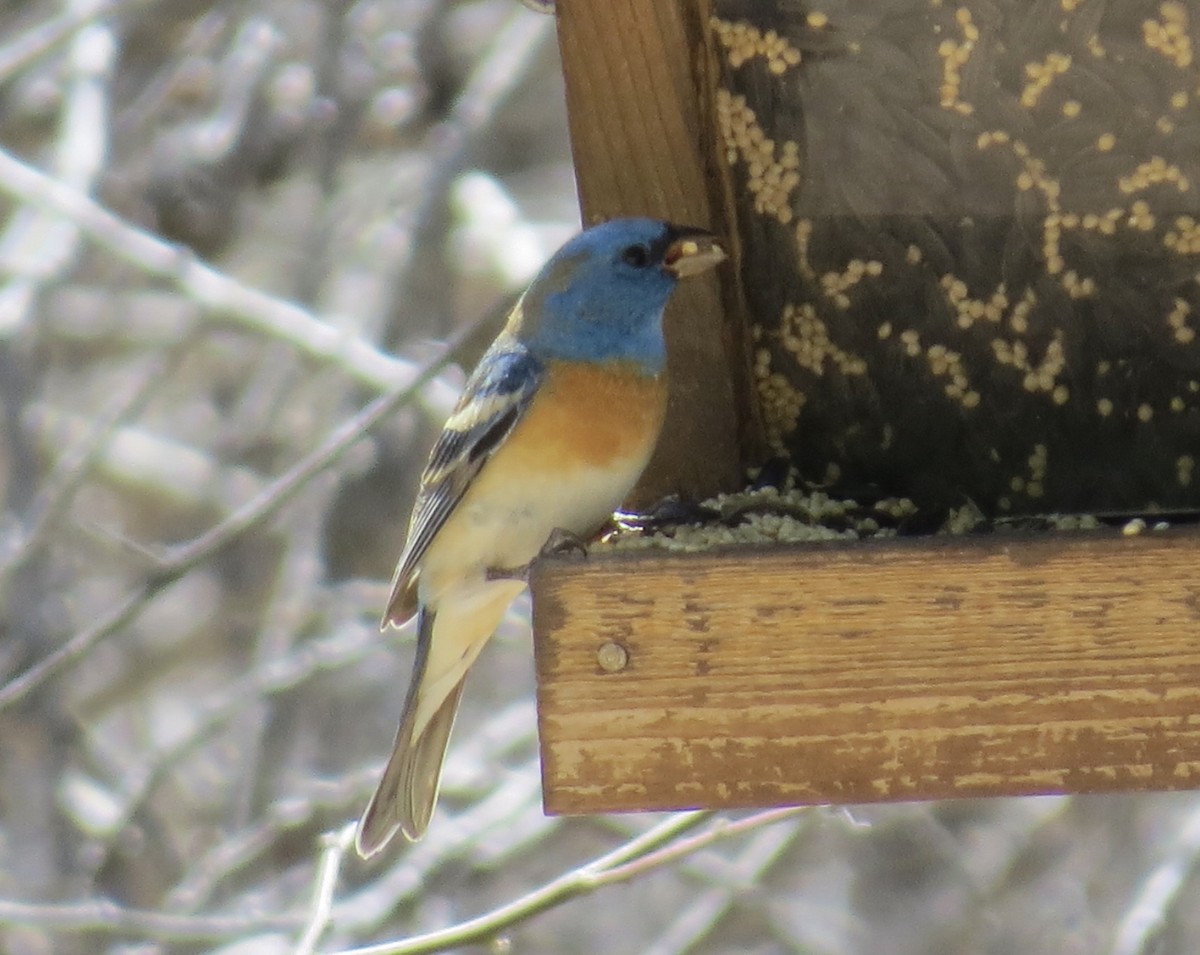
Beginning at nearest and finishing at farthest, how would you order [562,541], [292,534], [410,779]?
[562,541] → [410,779] → [292,534]

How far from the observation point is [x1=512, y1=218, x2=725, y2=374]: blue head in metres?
3.37

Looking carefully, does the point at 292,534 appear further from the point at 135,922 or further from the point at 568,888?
the point at 568,888

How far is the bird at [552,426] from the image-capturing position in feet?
11.3

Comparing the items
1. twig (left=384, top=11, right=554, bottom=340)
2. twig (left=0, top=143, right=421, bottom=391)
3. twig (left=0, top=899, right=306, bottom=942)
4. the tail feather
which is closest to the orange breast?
the tail feather

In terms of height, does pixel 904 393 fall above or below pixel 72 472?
above

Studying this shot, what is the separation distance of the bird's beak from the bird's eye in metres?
0.04

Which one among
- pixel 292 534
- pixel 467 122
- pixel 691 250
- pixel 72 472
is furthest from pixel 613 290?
pixel 292 534

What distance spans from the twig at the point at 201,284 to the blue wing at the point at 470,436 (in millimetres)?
1861

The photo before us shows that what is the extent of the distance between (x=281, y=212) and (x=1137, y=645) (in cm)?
590

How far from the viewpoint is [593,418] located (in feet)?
11.3

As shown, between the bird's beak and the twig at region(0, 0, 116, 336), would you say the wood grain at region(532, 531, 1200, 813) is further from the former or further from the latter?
the twig at region(0, 0, 116, 336)

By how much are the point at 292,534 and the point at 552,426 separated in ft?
12.8

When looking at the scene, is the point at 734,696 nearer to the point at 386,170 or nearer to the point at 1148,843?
the point at 1148,843

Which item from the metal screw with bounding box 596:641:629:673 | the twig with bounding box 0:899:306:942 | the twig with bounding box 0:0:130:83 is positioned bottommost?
the twig with bounding box 0:899:306:942
